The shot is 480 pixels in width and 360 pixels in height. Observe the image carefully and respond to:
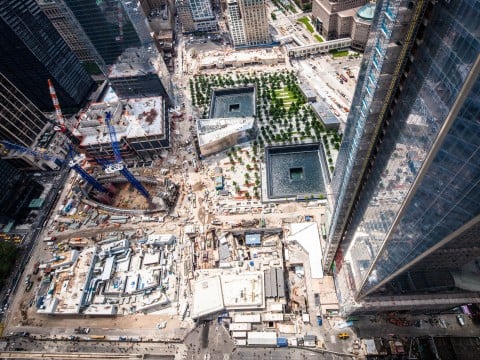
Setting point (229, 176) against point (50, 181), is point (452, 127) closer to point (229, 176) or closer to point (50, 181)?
point (229, 176)

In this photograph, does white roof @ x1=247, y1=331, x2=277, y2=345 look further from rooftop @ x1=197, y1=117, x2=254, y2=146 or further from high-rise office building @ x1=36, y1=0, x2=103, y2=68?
high-rise office building @ x1=36, y1=0, x2=103, y2=68

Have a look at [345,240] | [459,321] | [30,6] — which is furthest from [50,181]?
[459,321]

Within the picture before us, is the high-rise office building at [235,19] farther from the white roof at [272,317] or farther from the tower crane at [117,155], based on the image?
the white roof at [272,317]

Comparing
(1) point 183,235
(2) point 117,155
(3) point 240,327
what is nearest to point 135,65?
(2) point 117,155

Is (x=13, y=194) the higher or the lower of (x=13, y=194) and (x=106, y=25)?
the lower

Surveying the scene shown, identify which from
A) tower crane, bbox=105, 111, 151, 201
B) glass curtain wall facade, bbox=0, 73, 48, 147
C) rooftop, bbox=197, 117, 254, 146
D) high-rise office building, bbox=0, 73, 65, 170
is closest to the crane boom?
tower crane, bbox=105, 111, 151, 201

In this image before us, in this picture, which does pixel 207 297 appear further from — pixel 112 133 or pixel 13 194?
pixel 13 194
